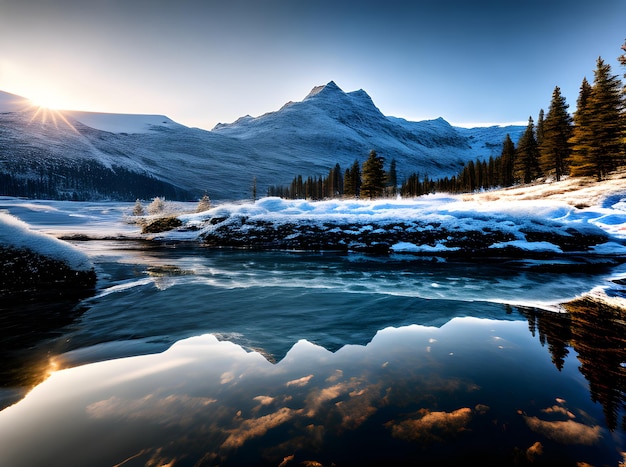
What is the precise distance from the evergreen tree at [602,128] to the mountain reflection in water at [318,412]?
134ft

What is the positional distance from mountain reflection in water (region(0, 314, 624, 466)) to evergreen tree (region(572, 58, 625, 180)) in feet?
134

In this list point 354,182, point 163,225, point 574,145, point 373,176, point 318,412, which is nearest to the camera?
point 318,412

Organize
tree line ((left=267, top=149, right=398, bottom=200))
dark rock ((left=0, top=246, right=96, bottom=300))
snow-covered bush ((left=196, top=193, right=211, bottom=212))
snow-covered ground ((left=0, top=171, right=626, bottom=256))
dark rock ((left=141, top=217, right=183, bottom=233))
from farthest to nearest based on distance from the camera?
1. tree line ((left=267, top=149, right=398, bottom=200))
2. snow-covered bush ((left=196, top=193, right=211, bottom=212))
3. dark rock ((left=141, top=217, right=183, bottom=233))
4. snow-covered ground ((left=0, top=171, right=626, bottom=256))
5. dark rock ((left=0, top=246, right=96, bottom=300))

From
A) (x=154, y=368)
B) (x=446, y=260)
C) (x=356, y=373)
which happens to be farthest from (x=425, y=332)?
(x=446, y=260)

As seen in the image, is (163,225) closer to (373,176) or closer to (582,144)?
(373,176)

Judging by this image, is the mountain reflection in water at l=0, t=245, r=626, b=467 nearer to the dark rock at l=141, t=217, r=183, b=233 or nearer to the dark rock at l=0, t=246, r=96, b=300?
the dark rock at l=0, t=246, r=96, b=300

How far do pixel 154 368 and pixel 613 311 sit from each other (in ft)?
25.9

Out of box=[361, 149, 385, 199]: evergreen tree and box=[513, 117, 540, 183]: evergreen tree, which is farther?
box=[513, 117, 540, 183]: evergreen tree

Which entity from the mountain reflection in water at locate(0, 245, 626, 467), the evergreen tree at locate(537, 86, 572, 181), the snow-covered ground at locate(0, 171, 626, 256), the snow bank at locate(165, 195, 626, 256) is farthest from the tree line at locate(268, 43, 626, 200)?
the mountain reflection in water at locate(0, 245, 626, 467)

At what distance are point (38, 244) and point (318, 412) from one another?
27.9 feet

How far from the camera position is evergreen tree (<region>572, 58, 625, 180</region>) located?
32250mm

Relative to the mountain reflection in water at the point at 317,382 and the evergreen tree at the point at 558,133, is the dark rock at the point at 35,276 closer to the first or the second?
the mountain reflection in water at the point at 317,382

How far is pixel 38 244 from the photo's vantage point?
7.52 metres

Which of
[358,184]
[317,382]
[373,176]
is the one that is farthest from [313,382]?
[358,184]
